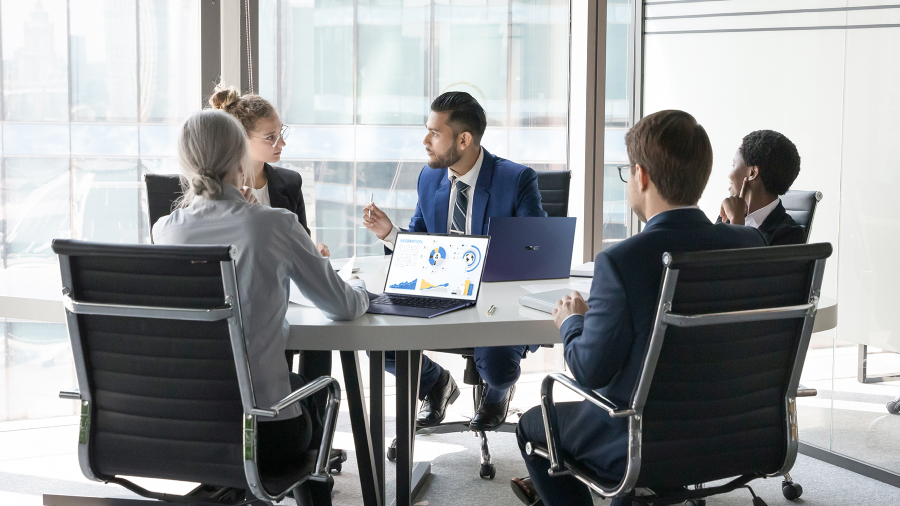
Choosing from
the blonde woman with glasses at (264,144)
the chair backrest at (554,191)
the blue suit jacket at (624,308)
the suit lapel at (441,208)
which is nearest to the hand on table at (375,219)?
the blonde woman with glasses at (264,144)

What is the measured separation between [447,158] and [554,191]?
21.9 inches

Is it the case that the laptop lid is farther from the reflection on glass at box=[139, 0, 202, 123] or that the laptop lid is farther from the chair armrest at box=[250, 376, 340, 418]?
the reflection on glass at box=[139, 0, 202, 123]

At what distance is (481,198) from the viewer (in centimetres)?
312

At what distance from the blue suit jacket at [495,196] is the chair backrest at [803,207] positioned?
0.92 meters

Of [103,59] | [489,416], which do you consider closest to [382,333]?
[489,416]

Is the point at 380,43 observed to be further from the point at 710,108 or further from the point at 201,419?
the point at 201,419

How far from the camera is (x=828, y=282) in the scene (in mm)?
3383

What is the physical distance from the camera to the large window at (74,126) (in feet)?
11.6

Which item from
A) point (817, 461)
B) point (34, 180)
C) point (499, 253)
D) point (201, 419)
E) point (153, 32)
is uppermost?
point (153, 32)

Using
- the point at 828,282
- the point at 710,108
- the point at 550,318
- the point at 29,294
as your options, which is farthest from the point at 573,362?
the point at 710,108

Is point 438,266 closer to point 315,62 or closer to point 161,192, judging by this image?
point 161,192

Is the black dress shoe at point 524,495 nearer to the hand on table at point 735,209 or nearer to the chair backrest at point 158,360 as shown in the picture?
the chair backrest at point 158,360

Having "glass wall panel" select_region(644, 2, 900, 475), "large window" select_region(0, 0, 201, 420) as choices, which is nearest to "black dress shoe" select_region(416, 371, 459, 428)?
"glass wall panel" select_region(644, 2, 900, 475)

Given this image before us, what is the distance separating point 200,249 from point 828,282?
2.83m
